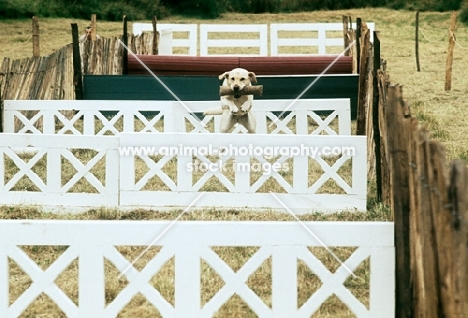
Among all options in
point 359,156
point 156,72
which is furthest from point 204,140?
point 156,72

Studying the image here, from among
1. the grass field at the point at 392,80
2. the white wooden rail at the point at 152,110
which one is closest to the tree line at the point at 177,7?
the grass field at the point at 392,80

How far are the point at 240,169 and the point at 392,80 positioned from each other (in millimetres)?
9937

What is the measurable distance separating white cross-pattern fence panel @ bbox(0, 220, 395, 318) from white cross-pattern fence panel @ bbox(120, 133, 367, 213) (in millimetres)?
3064

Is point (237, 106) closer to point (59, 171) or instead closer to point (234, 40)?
point (59, 171)

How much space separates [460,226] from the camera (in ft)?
9.17

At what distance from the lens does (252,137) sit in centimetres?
661

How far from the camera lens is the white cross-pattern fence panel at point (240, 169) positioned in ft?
21.7

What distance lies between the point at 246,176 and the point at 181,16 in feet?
93.3

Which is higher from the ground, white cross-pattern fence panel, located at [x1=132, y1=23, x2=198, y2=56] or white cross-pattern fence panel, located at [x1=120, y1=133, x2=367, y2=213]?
white cross-pattern fence panel, located at [x1=132, y1=23, x2=198, y2=56]

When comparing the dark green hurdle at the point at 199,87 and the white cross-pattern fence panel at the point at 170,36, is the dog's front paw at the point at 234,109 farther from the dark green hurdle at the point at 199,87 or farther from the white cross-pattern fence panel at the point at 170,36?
the white cross-pattern fence panel at the point at 170,36

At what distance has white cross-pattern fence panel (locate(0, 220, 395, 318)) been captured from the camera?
11.4 feet

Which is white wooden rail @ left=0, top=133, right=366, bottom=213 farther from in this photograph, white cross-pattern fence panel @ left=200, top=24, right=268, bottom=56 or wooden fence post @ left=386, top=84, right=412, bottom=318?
white cross-pattern fence panel @ left=200, top=24, right=268, bottom=56

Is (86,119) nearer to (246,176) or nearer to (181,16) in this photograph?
(246,176)

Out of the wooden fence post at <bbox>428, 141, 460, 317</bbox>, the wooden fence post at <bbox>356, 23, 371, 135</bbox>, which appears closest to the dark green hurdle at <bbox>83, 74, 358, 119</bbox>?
the wooden fence post at <bbox>356, 23, 371, 135</bbox>
